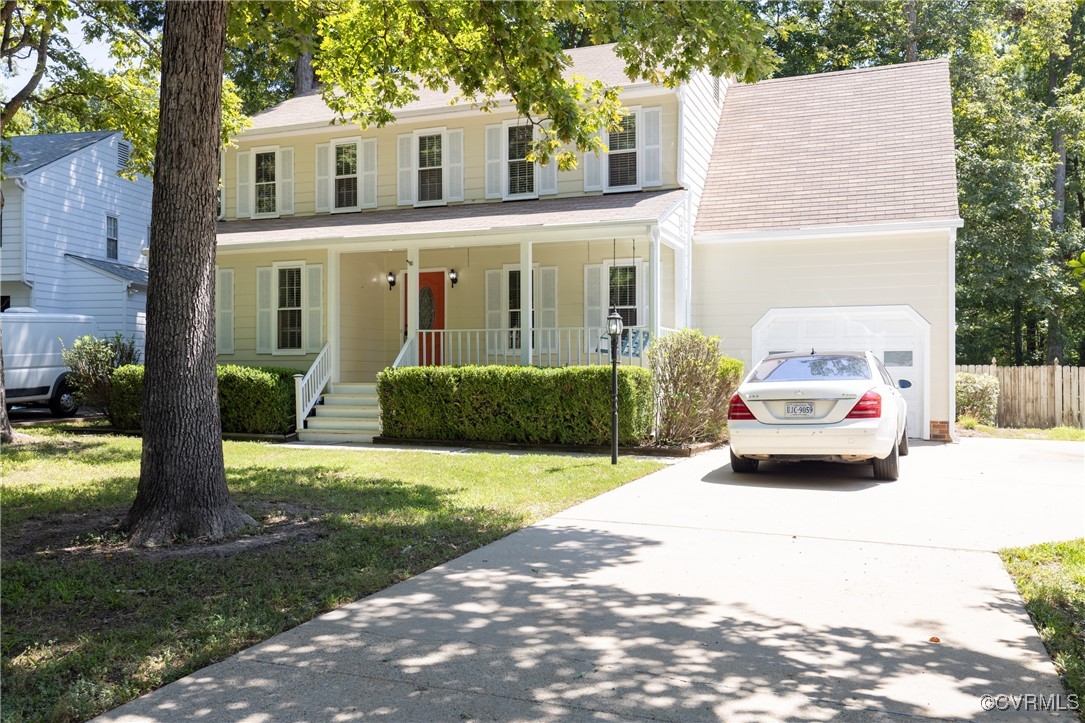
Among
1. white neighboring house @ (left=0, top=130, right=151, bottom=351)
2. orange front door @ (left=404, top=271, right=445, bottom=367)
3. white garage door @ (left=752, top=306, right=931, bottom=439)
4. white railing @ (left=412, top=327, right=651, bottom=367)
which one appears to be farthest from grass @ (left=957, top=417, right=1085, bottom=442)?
white neighboring house @ (left=0, top=130, right=151, bottom=351)

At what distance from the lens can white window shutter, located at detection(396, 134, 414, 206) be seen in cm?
1770

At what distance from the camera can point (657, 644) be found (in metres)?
4.05

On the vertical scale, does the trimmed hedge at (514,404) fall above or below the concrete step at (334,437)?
above

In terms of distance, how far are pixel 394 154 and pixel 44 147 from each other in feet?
44.3

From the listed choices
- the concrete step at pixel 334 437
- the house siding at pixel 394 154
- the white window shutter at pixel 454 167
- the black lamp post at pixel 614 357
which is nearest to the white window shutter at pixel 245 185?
the house siding at pixel 394 154

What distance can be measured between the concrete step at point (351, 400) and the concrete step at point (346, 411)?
6cm

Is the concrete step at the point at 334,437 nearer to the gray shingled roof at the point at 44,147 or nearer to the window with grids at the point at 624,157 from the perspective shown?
the window with grids at the point at 624,157

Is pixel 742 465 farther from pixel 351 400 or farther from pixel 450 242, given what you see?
pixel 351 400

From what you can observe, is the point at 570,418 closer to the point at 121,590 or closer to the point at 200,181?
the point at 200,181

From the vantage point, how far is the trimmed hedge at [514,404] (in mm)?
12438

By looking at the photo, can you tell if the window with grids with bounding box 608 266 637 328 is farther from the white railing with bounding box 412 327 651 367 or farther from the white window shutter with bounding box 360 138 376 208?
the white window shutter with bounding box 360 138 376 208

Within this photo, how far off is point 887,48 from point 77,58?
2314cm

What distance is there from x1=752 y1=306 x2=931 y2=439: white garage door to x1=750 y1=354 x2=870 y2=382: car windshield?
16.4ft

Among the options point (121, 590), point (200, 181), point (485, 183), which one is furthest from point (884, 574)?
point (485, 183)
